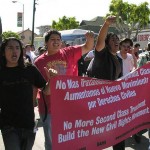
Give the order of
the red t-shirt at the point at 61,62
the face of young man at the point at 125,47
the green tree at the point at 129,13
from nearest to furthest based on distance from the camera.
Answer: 1. the red t-shirt at the point at 61,62
2. the face of young man at the point at 125,47
3. the green tree at the point at 129,13

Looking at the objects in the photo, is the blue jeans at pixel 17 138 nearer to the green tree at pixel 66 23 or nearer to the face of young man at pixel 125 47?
the face of young man at pixel 125 47

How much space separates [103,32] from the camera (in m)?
4.65

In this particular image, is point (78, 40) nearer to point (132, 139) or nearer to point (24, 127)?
point (132, 139)

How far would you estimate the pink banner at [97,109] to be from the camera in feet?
12.5

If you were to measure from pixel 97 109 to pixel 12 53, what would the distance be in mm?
→ 1039

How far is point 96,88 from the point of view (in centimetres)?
417

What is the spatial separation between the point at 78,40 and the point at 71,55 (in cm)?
2183

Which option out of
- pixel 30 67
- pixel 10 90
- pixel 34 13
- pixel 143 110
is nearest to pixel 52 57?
pixel 30 67

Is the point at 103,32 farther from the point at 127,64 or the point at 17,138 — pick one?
the point at 127,64

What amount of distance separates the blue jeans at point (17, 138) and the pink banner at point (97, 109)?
0.90 feet

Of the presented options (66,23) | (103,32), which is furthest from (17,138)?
(66,23)

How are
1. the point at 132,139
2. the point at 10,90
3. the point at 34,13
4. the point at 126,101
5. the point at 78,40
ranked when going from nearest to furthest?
1. the point at 10,90
2. the point at 126,101
3. the point at 132,139
4. the point at 78,40
5. the point at 34,13

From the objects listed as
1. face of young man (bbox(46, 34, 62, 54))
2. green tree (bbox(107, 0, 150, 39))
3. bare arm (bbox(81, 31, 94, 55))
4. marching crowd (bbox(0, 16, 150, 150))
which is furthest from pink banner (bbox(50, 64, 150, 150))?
green tree (bbox(107, 0, 150, 39))

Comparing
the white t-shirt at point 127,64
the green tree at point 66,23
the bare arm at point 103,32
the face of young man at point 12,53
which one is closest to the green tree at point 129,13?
the green tree at point 66,23
